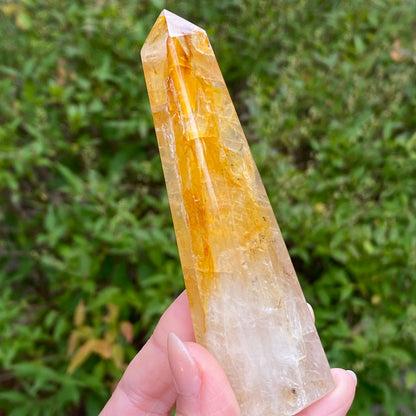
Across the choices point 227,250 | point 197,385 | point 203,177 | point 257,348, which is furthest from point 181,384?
point 203,177

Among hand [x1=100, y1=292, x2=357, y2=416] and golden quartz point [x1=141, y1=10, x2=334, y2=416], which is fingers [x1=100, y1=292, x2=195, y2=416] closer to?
hand [x1=100, y1=292, x2=357, y2=416]

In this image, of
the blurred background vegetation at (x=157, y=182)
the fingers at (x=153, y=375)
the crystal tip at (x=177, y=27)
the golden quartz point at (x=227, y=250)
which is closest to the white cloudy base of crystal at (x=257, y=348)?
the golden quartz point at (x=227, y=250)

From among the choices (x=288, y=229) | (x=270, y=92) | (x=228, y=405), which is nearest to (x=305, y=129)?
(x=270, y=92)

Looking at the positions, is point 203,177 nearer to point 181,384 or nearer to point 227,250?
point 227,250

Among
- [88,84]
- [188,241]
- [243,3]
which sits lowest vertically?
[88,84]

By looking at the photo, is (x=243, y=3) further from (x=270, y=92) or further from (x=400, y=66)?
(x=400, y=66)

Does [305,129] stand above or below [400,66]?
below
